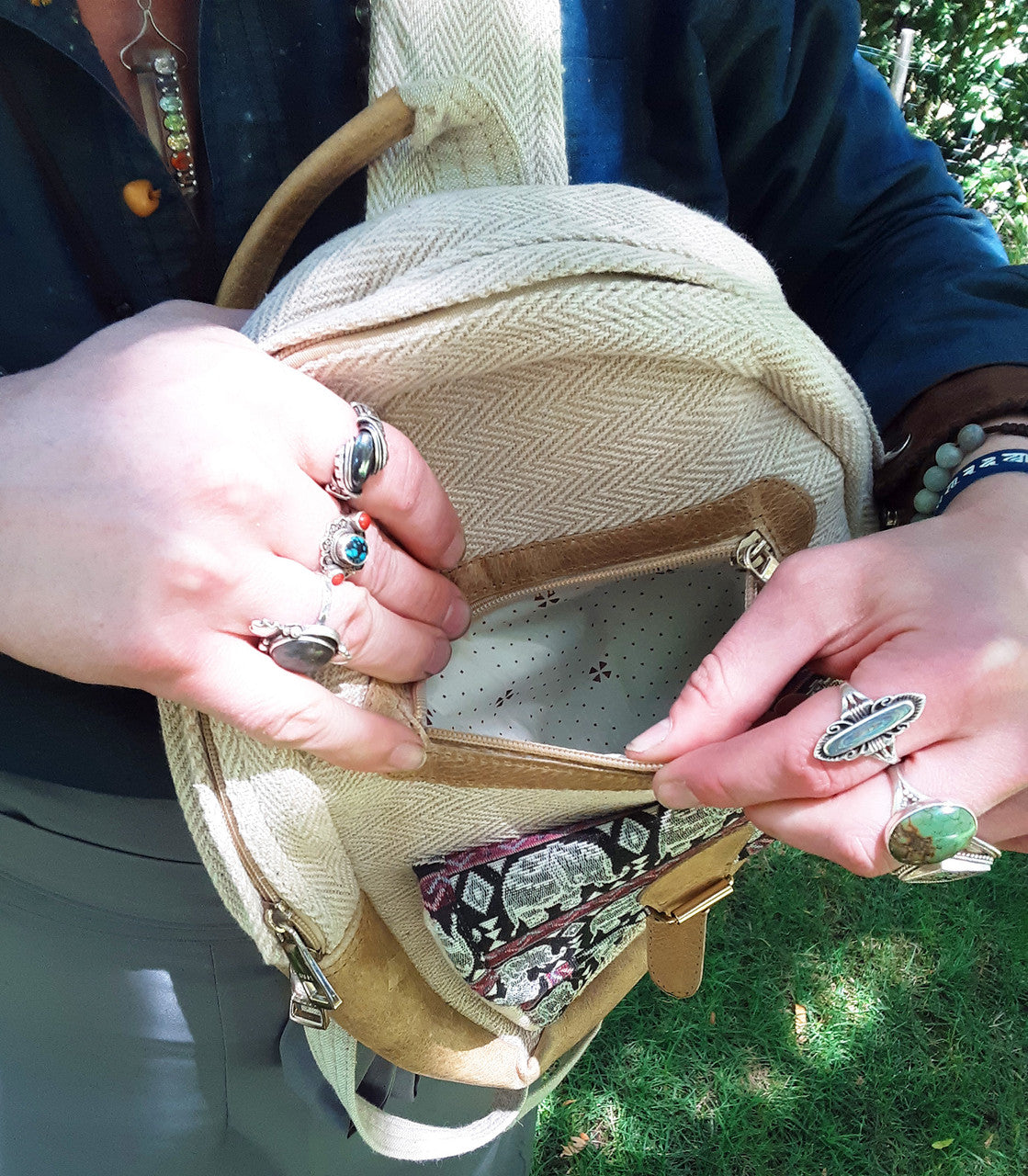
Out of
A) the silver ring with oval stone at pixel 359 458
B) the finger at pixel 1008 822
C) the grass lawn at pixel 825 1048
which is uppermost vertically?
the silver ring with oval stone at pixel 359 458

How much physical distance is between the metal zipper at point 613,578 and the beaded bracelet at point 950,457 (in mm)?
167

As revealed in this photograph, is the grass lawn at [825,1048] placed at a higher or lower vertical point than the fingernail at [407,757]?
lower

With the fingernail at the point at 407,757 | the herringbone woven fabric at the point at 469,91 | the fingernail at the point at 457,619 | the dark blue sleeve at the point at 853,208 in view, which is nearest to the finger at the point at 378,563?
the fingernail at the point at 457,619

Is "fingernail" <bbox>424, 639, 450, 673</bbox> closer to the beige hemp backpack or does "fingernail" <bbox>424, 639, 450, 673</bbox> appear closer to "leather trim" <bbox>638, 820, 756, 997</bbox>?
the beige hemp backpack

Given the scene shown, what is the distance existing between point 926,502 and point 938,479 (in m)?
0.03

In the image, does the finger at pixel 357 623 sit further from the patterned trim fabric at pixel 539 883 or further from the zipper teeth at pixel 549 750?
the patterned trim fabric at pixel 539 883

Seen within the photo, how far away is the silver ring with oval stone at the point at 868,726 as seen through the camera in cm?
68

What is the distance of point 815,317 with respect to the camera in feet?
4.00

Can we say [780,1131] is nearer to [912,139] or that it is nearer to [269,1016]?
[269,1016]

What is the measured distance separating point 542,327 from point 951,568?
39 centimetres

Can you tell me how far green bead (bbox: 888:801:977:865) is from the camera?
689 mm

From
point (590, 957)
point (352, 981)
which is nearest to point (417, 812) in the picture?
point (352, 981)

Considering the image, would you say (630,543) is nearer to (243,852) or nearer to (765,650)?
(765,650)

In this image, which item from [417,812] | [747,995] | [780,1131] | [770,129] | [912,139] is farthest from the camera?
[747,995]
